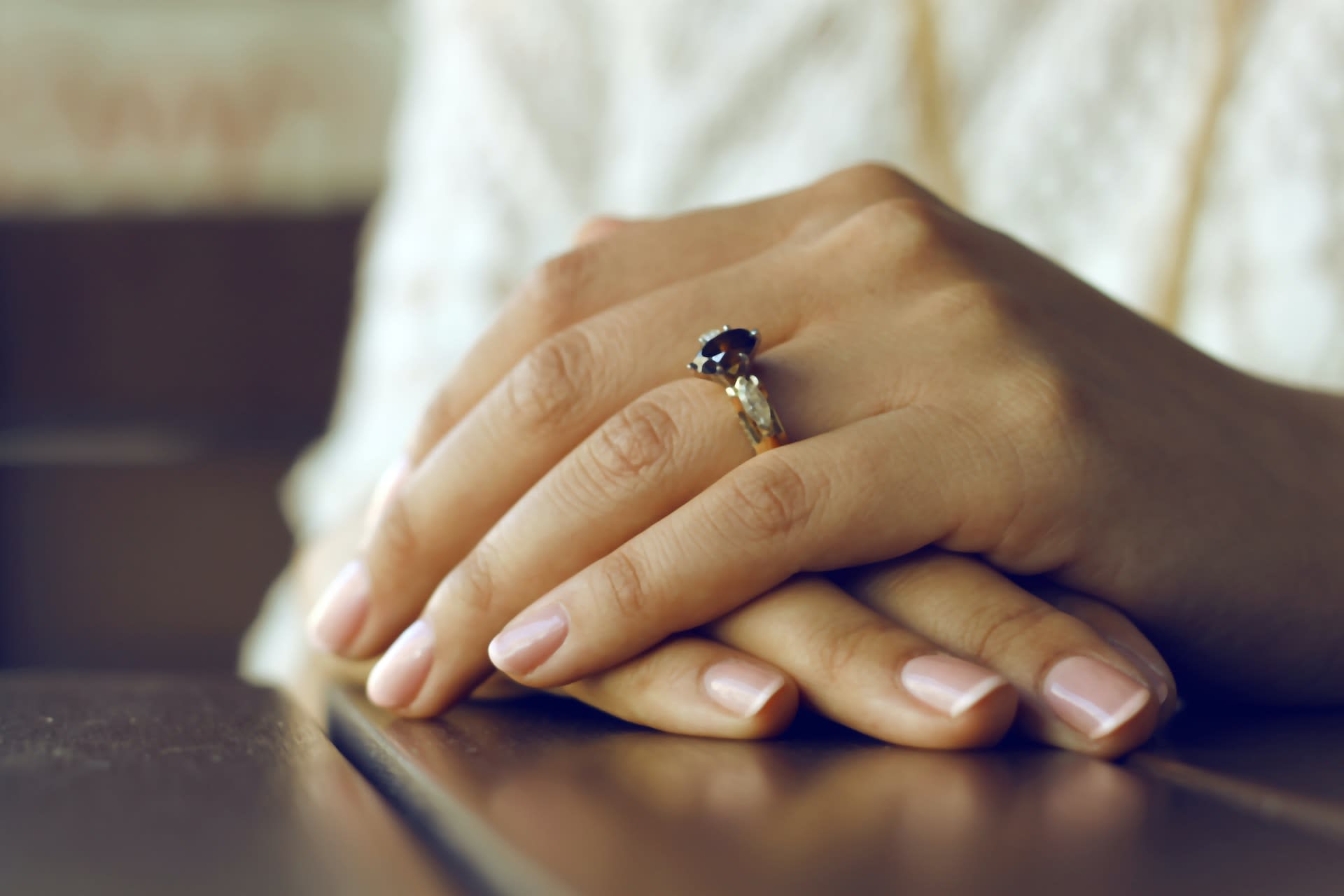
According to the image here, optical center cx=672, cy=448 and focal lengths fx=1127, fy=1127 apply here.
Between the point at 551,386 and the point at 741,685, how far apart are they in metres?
0.14

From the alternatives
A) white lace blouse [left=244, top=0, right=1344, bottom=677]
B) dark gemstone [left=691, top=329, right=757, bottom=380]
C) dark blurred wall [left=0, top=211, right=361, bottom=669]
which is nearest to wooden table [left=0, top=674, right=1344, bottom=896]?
dark gemstone [left=691, top=329, right=757, bottom=380]

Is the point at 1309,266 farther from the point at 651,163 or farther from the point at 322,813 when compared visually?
the point at 322,813

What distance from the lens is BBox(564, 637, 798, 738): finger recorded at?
0.32m

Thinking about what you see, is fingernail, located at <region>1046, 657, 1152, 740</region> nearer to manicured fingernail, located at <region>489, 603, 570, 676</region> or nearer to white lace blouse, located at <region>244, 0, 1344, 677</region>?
manicured fingernail, located at <region>489, 603, 570, 676</region>

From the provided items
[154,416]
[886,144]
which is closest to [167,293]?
[154,416]

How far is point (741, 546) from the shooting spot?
35 centimetres

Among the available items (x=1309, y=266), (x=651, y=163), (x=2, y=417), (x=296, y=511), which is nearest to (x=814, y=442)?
(x=1309, y=266)

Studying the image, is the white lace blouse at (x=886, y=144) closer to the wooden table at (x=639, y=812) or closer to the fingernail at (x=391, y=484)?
the fingernail at (x=391, y=484)

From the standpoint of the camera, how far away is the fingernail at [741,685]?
32 cm

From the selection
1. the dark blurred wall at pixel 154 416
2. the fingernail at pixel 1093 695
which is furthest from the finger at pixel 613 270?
the dark blurred wall at pixel 154 416

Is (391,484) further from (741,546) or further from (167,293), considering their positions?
(167,293)

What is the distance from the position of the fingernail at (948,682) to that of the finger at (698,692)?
4cm

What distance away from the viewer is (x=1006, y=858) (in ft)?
0.64

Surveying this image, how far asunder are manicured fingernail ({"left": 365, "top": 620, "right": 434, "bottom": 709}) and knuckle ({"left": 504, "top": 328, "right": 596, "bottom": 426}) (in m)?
0.09
